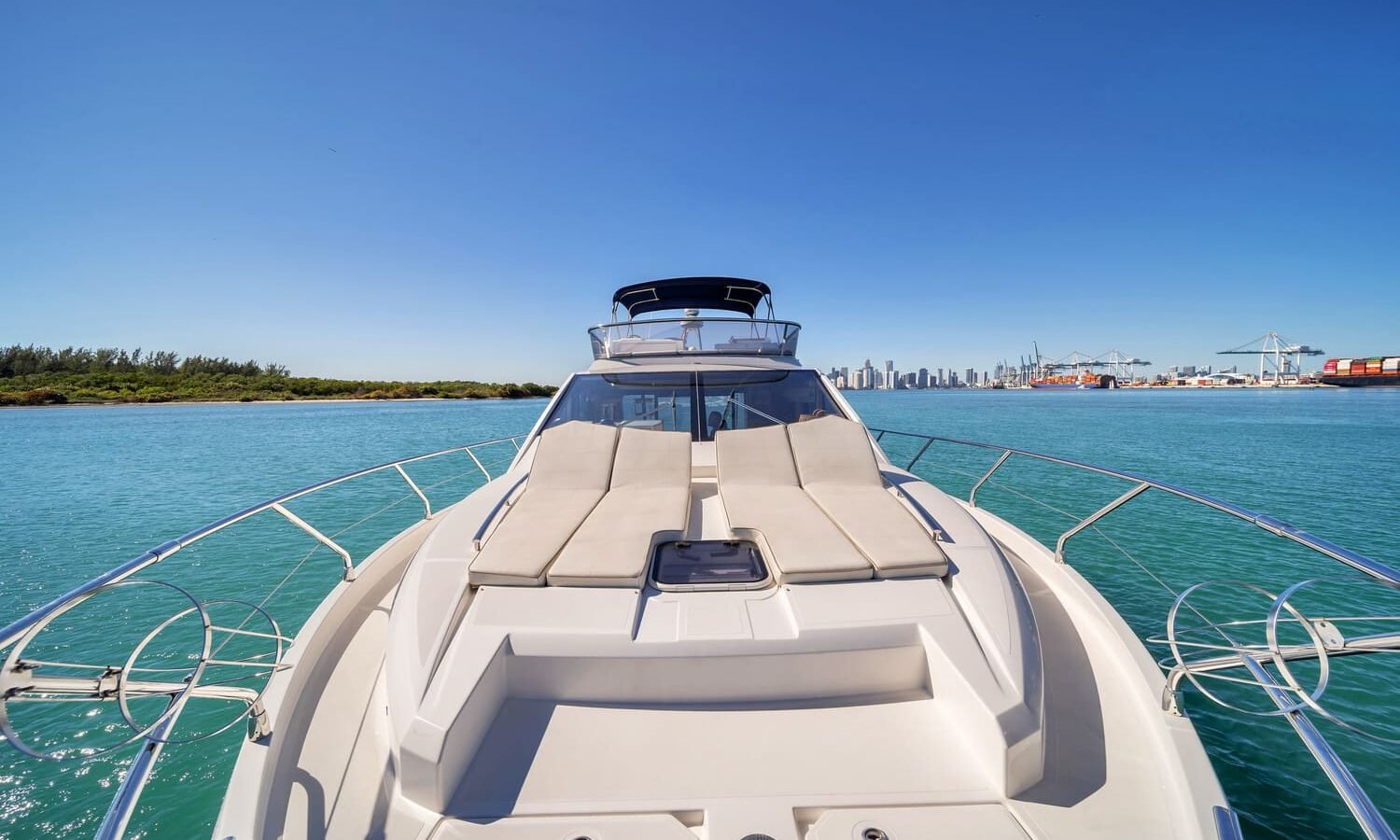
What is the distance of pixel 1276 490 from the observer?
30.7ft

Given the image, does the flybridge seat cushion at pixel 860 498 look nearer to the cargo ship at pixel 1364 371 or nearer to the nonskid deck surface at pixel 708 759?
→ the nonskid deck surface at pixel 708 759

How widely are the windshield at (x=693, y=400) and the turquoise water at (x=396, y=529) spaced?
4.12ft

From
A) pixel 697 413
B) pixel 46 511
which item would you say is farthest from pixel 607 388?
pixel 46 511

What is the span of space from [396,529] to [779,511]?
263 inches

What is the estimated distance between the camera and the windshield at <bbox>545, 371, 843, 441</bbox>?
13.1ft

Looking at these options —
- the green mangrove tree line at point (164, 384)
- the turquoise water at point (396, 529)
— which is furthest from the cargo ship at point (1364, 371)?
the green mangrove tree line at point (164, 384)

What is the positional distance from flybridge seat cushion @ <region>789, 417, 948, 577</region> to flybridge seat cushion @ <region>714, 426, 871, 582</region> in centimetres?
7

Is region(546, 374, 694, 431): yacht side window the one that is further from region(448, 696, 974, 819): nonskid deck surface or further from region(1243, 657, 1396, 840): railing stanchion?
region(1243, 657, 1396, 840): railing stanchion

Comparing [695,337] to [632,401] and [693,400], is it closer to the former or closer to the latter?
[693,400]

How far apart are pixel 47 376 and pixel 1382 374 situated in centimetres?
14740

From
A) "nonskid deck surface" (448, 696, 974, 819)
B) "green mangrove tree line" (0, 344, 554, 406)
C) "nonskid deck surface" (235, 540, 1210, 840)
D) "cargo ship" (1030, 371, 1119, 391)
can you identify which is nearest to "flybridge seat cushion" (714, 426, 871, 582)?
"nonskid deck surface" (235, 540, 1210, 840)

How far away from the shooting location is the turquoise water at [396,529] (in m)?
2.62

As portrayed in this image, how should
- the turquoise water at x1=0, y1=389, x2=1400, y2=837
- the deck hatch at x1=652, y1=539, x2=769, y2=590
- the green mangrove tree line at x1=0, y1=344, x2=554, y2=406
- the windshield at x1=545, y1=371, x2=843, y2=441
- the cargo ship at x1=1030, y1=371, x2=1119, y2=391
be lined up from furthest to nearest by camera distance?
the cargo ship at x1=1030, y1=371, x2=1119, y2=391 < the green mangrove tree line at x1=0, y1=344, x2=554, y2=406 < the windshield at x1=545, y1=371, x2=843, y2=441 < the turquoise water at x1=0, y1=389, x2=1400, y2=837 < the deck hatch at x1=652, y1=539, x2=769, y2=590

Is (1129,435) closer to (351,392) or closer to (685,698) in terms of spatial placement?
(685,698)
